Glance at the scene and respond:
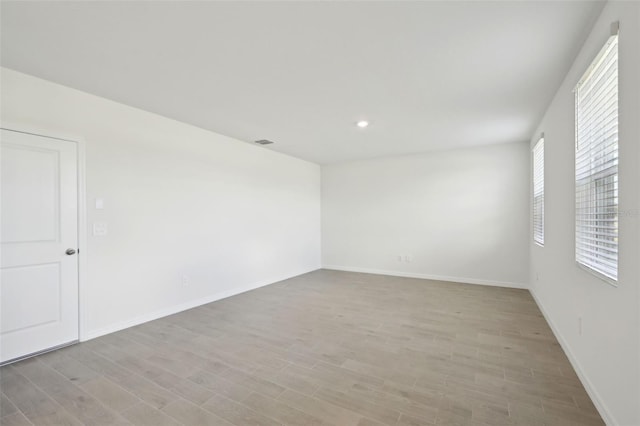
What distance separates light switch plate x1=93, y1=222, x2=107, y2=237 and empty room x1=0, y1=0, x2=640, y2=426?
22 mm

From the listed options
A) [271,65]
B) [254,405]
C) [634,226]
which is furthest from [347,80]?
[254,405]

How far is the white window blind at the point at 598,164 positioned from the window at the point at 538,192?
1736 mm

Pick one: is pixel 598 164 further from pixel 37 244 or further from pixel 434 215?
pixel 37 244

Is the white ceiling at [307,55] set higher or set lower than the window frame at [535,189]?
higher

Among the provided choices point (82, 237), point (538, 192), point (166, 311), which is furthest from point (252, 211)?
point (538, 192)

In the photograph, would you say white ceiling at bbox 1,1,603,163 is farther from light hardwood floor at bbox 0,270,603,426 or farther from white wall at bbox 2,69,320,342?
light hardwood floor at bbox 0,270,603,426

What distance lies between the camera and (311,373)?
2.37m

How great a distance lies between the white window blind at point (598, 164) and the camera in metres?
1.68


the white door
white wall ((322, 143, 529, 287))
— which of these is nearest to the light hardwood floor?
the white door

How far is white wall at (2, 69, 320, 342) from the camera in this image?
299 cm

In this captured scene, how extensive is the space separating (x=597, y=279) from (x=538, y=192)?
Result: 103 inches

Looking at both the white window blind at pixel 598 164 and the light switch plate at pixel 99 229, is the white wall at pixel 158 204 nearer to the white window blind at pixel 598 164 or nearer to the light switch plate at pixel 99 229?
the light switch plate at pixel 99 229

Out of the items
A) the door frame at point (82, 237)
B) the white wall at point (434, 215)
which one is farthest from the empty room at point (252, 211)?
the white wall at point (434, 215)

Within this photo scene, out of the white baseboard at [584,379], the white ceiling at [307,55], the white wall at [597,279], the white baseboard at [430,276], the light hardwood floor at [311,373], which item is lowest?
the light hardwood floor at [311,373]
